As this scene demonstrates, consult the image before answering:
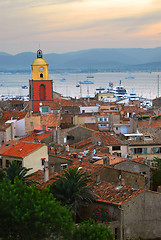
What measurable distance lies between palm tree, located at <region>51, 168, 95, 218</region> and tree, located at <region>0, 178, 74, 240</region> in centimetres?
319

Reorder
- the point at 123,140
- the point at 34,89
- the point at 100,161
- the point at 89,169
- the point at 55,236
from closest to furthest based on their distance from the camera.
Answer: the point at 55,236 → the point at 89,169 → the point at 100,161 → the point at 123,140 → the point at 34,89

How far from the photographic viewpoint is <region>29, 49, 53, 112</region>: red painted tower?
55.5m

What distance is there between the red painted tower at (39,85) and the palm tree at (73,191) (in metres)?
36.1

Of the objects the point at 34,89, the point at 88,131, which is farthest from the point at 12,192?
the point at 34,89

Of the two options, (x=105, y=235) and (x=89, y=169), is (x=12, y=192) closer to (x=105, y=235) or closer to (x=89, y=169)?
(x=105, y=235)

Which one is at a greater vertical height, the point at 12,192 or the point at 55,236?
the point at 12,192

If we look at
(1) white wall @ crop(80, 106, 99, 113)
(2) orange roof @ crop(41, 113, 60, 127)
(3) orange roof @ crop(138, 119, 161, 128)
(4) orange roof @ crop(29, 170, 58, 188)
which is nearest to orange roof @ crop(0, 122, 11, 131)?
(2) orange roof @ crop(41, 113, 60, 127)

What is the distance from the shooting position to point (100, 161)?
25.6 metres

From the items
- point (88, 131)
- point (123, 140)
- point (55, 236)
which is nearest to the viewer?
point (55, 236)

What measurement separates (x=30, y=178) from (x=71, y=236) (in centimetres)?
821

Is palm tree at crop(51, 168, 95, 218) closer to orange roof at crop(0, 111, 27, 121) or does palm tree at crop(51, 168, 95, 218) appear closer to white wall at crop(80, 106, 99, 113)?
orange roof at crop(0, 111, 27, 121)

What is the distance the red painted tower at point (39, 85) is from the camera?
182 feet

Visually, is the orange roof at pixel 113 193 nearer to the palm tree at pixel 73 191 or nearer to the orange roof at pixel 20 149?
the palm tree at pixel 73 191

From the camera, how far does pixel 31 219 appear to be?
48.6 ft
